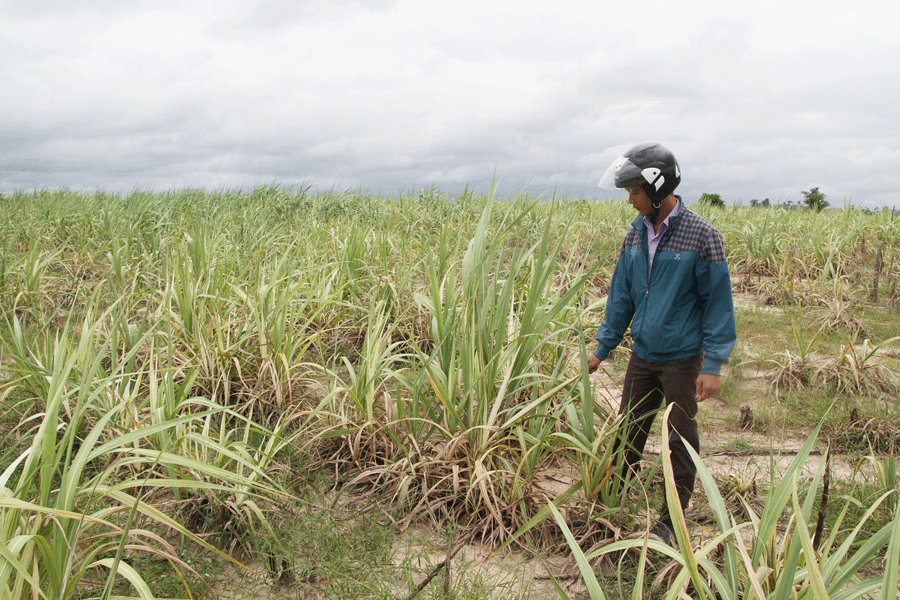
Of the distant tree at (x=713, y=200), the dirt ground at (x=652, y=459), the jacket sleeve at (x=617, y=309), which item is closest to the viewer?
the dirt ground at (x=652, y=459)

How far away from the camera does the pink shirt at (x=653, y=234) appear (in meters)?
2.16

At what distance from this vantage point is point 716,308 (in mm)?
2090

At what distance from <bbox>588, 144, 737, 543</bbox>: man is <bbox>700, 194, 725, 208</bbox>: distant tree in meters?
9.07

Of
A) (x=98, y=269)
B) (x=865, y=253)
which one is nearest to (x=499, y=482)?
(x=98, y=269)

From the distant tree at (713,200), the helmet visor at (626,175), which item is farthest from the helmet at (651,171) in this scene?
the distant tree at (713,200)

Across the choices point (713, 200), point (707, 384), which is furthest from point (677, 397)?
point (713, 200)

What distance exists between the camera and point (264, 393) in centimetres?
309

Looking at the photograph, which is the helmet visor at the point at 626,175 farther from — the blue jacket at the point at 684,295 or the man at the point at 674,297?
the blue jacket at the point at 684,295

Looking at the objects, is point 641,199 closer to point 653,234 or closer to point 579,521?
point 653,234

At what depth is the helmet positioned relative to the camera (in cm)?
208

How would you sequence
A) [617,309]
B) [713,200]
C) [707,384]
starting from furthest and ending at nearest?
1. [713,200]
2. [617,309]
3. [707,384]

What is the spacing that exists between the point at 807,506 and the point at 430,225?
19.5 feet

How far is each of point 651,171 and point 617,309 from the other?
2.04ft

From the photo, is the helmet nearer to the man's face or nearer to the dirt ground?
the man's face
